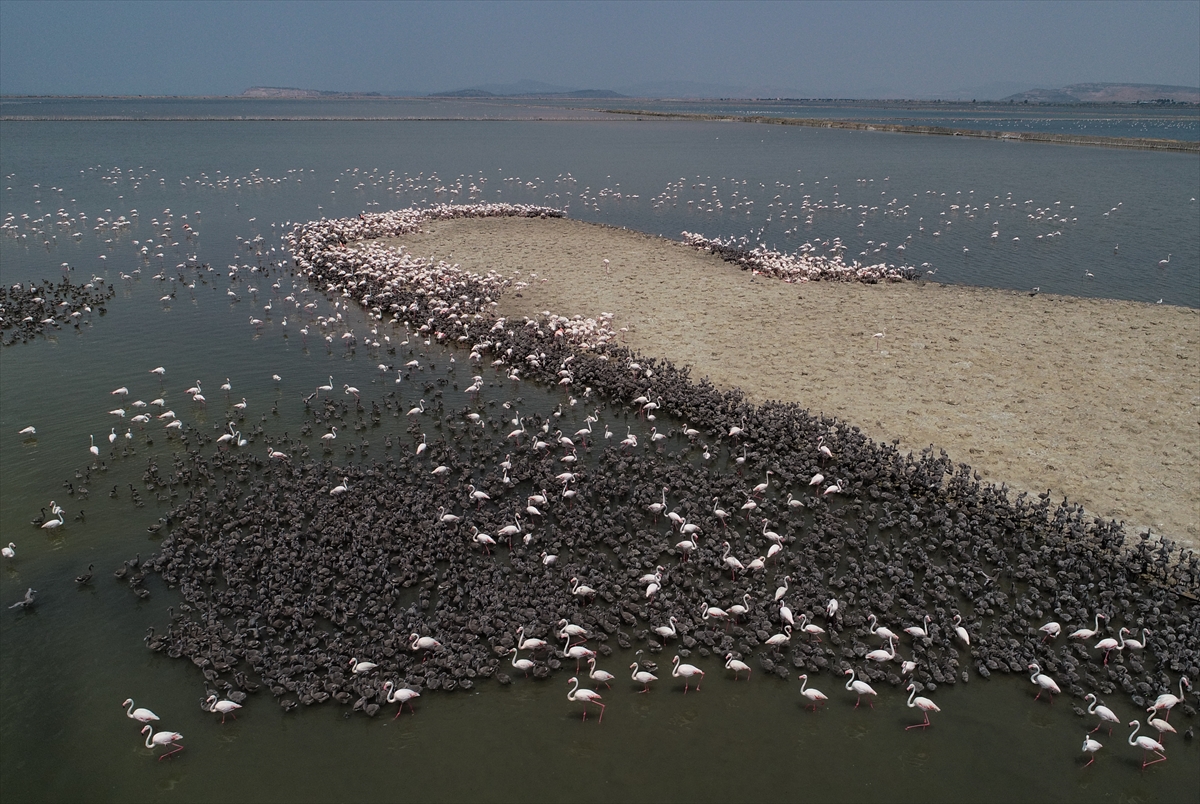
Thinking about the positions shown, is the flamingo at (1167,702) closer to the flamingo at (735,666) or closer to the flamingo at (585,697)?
the flamingo at (735,666)

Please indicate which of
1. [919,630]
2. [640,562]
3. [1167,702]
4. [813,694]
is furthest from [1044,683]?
[640,562]

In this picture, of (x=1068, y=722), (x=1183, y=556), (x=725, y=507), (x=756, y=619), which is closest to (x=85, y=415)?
(x=725, y=507)

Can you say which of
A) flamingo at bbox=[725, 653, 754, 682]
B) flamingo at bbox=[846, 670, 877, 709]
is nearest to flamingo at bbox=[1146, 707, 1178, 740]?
flamingo at bbox=[846, 670, 877, 709]

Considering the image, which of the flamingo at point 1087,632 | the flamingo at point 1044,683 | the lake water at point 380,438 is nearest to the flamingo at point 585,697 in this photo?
the lake water at point 380,438

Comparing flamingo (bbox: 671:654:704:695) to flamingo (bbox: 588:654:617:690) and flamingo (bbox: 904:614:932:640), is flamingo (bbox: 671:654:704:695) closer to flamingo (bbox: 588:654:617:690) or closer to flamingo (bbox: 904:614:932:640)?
flamingo (bbox: 588:654:617:690)

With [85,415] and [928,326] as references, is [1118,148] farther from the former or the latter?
[85,415]
